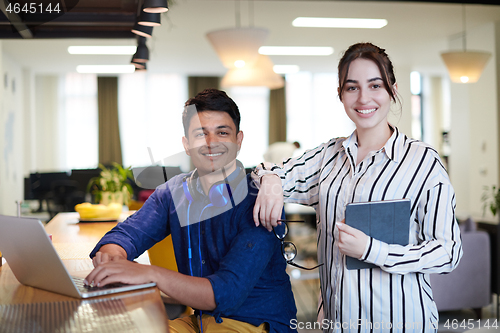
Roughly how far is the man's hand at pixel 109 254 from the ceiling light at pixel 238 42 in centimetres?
343

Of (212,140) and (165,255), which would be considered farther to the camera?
(165,255)

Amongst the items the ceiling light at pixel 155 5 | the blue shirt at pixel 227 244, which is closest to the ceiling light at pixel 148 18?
the ceiling light at pixel 155 5

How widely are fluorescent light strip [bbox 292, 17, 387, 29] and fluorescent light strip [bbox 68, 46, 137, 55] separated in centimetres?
270

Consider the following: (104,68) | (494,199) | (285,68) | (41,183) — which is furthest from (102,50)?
(494,199)

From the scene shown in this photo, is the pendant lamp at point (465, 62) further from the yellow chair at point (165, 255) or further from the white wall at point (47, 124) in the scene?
the white wall at point (47, 124)

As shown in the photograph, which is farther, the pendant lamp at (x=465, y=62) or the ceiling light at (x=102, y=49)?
the ceiling light at (x=102, y=49)

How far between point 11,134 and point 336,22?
5.74 metres

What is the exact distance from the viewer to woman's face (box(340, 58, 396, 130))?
4.54 ft

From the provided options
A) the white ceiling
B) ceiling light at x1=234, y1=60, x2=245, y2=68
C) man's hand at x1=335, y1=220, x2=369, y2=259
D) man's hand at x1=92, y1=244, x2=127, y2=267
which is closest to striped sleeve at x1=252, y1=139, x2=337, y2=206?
man's hand at x1=335, y1=220, x2=369, y2=259

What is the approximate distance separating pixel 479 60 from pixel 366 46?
16.2 feet

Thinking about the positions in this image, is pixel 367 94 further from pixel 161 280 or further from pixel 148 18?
pixel 148 18

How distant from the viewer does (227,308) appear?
1170mm

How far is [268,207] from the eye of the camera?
1.28 m

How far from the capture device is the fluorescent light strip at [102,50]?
7012 mm
